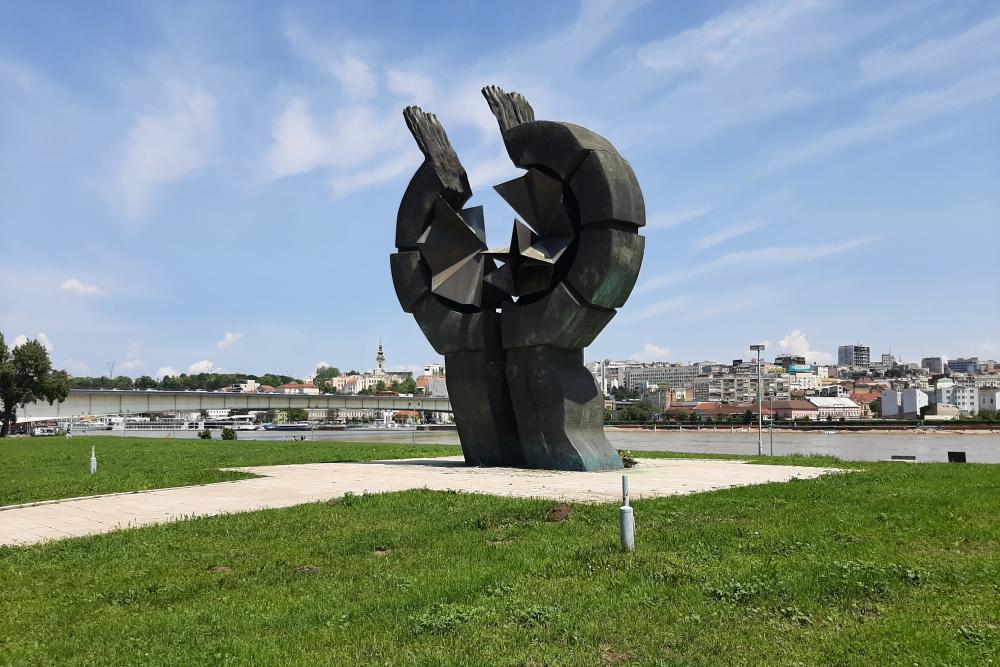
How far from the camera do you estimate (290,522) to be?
10805 mm

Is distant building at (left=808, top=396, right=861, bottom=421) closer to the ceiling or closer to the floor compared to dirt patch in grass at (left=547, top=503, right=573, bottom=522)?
closer to the floor

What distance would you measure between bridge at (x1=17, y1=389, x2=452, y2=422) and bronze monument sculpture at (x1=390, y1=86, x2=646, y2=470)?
5787 cm

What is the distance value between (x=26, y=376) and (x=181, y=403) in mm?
15467

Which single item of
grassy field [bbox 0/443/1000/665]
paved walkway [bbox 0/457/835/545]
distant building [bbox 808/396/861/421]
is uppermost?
grassy field [bbox 0/443/1000/665]

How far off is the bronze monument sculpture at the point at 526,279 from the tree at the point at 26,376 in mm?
51485

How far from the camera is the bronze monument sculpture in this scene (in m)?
17.8

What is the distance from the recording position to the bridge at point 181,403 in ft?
230

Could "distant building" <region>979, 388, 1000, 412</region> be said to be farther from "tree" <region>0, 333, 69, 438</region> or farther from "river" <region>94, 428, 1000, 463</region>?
"tree" <region>0, 333, 69, 438</region>

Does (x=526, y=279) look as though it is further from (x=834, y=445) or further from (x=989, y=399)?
(x=989, y=399)

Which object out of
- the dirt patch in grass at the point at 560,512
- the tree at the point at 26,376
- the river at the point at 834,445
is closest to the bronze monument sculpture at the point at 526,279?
the dirt patch in grass at the point at 560,512

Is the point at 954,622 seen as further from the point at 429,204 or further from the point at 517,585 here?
the point at 429,204

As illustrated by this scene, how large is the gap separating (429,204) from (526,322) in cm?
435

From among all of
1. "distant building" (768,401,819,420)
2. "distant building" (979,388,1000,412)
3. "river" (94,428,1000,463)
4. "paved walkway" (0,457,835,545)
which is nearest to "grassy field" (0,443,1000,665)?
"paved walkway" (0,457,835,545)

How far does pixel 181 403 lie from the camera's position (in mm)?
74312
